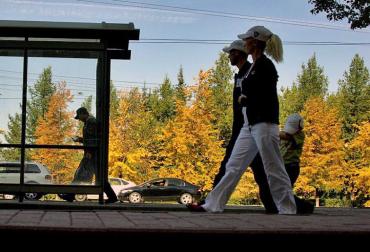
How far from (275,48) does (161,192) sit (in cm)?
3537

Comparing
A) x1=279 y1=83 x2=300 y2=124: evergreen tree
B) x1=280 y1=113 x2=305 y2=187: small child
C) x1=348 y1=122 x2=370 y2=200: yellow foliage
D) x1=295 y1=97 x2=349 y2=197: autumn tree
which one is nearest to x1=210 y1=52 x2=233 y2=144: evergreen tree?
x1=279 y1=83 x2=300 y2=124: evergreen tree

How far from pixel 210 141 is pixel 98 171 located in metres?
32.2

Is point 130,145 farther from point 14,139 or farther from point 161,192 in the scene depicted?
point 14,139

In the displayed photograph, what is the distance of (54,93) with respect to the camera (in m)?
11.2

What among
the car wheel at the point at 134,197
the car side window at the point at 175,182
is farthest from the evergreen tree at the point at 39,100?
the car wheel at the point at 134,197

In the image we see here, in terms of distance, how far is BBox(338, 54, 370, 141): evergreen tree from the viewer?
194 ft

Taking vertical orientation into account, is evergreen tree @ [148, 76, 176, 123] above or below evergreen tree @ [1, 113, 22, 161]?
above

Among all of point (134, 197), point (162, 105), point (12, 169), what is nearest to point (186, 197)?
point (134, 197)

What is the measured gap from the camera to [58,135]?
1113cm

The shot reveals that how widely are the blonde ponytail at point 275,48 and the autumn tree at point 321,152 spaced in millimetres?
Answer: 39677

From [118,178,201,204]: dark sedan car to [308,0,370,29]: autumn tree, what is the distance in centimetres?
2578

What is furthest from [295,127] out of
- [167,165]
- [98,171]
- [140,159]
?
[140,159]

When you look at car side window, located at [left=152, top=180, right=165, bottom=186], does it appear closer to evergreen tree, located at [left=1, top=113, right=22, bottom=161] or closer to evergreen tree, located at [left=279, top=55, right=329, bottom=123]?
evergreen tree, located at [left=279, top=55, right=329, bottom=123]

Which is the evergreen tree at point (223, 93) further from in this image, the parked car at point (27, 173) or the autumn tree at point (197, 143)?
the parked car at point (27, 173)
